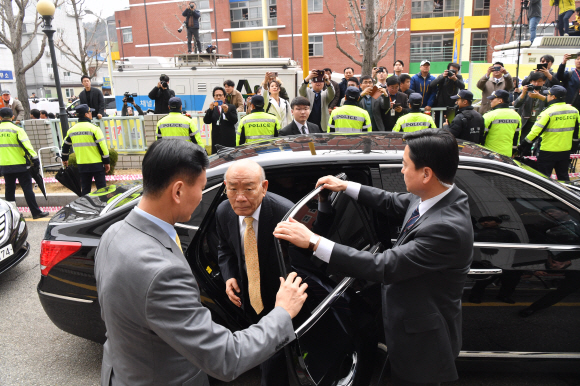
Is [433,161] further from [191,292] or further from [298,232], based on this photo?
[191,292]

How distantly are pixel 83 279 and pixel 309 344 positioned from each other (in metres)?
1.81

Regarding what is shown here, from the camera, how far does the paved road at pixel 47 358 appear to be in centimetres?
298

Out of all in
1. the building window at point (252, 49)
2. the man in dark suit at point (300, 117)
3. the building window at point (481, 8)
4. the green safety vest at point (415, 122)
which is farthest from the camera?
the building window at point (252, 49)

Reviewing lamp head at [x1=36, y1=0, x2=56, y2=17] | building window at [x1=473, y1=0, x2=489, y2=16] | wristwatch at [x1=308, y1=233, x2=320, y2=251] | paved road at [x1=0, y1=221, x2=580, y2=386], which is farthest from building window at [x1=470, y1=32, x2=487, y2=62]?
wristwatch at [x1=308, y1=233, x2=320, y2=251]

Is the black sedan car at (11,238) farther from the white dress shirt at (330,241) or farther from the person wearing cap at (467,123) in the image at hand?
the person wearing cap at (467,123)

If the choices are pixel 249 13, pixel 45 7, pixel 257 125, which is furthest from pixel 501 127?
pixel 249 13

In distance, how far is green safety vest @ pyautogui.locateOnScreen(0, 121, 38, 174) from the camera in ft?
22.2

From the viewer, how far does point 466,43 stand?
3531 cm

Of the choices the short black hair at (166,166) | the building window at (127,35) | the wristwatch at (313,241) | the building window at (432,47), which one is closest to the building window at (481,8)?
the building window at (432,47)

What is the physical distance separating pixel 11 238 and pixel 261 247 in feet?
11.7

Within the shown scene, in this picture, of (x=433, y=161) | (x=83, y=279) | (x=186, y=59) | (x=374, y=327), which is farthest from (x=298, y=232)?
(x=186, y=59)

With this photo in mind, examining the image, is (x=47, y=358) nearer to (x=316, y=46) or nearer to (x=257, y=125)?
(x=257, y=125)

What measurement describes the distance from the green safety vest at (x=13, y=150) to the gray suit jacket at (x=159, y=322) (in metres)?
6.61

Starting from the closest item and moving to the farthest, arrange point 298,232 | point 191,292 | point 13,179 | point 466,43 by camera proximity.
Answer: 1. point 191,292
2. point 298,232
3. point 13,179
4. point 466,43
